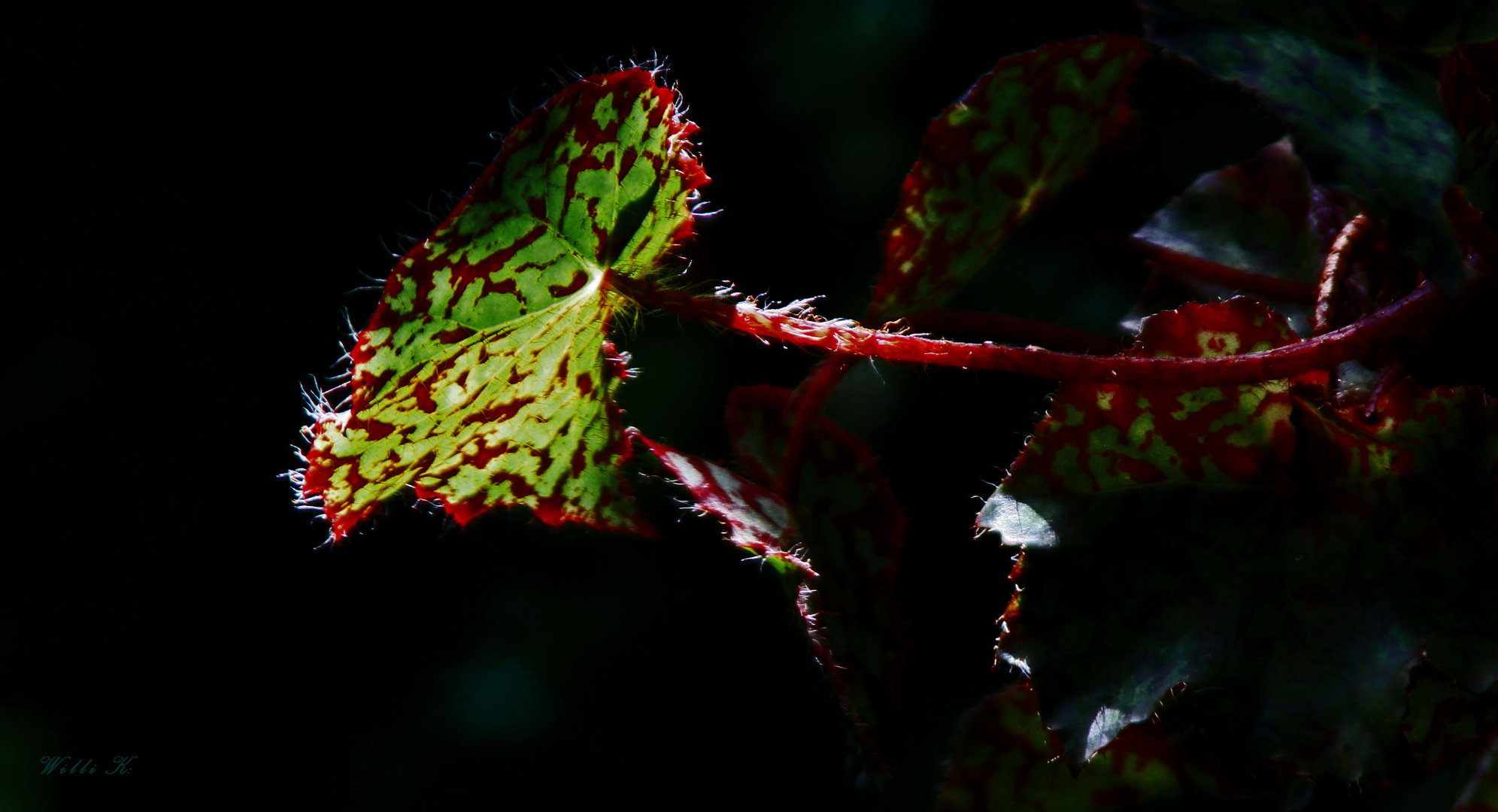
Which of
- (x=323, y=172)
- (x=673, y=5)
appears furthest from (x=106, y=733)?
(x=673, y=5)

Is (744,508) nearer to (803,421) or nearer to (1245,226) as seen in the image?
(803,421)

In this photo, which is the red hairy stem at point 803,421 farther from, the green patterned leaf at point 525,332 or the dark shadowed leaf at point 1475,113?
the dark shadowed leaf at point 1475,113

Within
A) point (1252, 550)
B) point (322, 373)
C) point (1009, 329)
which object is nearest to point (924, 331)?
point (1009, 329)

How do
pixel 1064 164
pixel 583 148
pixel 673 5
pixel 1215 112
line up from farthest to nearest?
pixel 673 5 → pixel 1215 112 → pixel 1064 164 → pixel 583 148

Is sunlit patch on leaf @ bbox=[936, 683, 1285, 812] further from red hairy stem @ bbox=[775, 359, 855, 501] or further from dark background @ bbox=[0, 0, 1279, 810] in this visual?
dark background @ bbox=[0, 0, 1279, 810]

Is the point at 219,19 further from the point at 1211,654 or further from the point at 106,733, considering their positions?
the point at 1211,654

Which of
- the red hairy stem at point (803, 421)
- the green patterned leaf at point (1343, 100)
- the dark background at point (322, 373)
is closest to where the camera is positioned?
the green patterned leaf at point (1343, 100)

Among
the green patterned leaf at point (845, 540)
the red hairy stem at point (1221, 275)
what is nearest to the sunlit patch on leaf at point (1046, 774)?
the green patterned leaf at point (845, 540)
